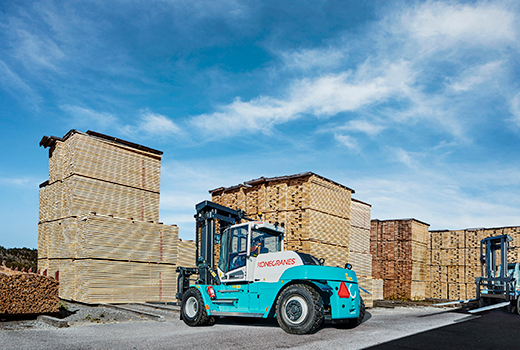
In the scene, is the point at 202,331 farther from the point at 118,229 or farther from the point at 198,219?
the point at 118,229

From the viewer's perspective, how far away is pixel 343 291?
722 cm

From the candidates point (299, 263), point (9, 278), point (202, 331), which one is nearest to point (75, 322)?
point (9, 278)

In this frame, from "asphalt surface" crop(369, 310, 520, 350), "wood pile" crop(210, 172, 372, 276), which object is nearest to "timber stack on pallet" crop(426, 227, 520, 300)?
"wood pile" crop(210, 172, 372, 276)

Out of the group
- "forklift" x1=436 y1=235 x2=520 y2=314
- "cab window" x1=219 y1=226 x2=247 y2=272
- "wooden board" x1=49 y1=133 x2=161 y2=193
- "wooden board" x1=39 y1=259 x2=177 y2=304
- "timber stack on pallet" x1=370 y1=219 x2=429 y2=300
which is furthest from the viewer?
"timber stack on pallet" x1=370 y1=219 x2=429 y2=300

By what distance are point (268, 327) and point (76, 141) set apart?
6.80 metres

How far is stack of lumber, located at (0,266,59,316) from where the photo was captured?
797 cm

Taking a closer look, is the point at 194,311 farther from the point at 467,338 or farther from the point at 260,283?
the point at 467,338

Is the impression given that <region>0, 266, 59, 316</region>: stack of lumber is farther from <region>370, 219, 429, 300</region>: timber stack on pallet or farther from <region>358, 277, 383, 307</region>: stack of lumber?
<region>370, 219, 429, 300</region>: timber stack on pallet

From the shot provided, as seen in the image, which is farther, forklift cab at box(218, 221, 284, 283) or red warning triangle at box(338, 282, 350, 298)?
forklift cab at box(218, 221, 284, 283)

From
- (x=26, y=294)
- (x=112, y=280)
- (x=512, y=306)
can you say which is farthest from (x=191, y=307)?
(x=512, y=306)

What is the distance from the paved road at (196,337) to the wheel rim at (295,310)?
0.26 meters

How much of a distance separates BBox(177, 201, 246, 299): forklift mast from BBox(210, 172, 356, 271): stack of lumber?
10.3 feet

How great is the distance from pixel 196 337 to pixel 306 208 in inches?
229

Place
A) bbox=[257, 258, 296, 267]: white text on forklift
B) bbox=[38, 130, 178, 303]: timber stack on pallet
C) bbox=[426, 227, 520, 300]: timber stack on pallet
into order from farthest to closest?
1. bbox=[426, 227, 520, 300]: timber stack on pallet
2. bbox=[38, 130, 178, 303]: timber stack on pallet
3. bbox=[257, 258, 296, 267]: white text on forklift
